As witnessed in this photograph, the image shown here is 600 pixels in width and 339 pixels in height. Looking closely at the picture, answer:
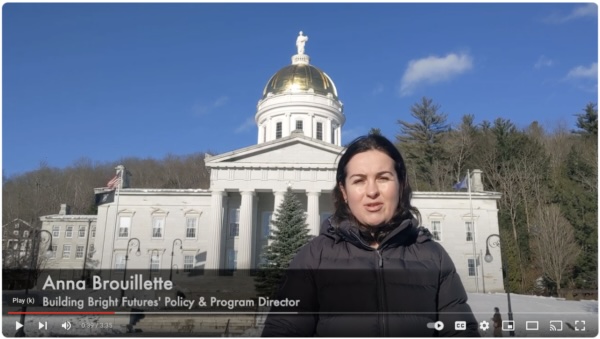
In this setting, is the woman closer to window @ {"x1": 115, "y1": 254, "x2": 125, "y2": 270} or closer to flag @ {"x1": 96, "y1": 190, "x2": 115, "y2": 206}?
window @ {"x1": 115, "y1": 254, "x2": 125, "y2": 270}

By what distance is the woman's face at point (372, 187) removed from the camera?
5.80 feet

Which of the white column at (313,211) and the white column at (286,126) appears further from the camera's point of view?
the white column at (286,126)

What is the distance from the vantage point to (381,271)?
66.9 inches

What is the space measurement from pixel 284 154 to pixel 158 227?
7230 mm

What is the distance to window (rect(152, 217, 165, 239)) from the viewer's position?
21.8 m

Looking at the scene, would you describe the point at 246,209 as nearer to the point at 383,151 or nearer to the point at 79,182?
the point at 79,182

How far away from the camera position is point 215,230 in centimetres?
2114

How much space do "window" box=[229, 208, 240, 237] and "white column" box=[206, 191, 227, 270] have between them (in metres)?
1.03

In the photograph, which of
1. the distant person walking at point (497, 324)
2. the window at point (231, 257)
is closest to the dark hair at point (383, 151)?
the distant person walking at point (497, 324)

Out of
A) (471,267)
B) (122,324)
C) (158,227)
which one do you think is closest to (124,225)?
(158,227)

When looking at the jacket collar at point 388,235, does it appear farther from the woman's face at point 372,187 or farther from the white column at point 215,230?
the white column at point 215,230

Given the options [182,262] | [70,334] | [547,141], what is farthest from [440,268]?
[182,262]

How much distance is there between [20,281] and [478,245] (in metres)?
19.9

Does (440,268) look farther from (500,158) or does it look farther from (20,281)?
(500,158)
